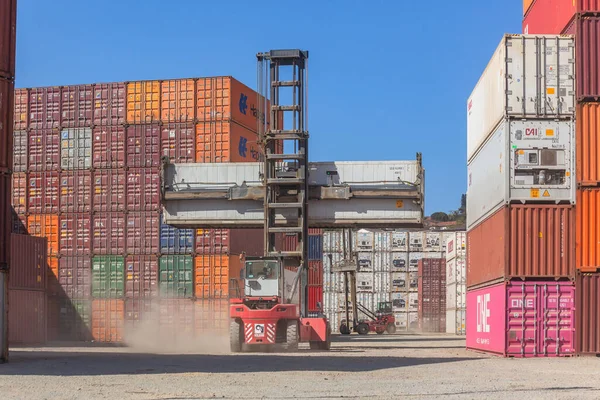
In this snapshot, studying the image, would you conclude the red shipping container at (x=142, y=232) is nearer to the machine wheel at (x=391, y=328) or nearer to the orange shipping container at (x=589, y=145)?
the orange shipping container at (x=589, y=145)

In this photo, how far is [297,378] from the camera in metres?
17.5

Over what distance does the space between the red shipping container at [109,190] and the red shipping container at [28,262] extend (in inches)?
113

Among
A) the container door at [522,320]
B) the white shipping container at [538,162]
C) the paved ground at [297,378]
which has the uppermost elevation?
the white shipping container at [538,162]

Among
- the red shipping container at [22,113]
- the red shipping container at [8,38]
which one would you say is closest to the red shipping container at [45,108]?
the red shipping container at [22,113]

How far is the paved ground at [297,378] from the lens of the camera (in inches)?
584

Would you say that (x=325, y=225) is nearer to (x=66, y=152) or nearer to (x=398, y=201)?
(x=398, y=201)

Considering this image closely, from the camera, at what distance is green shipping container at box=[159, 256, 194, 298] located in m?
40.7

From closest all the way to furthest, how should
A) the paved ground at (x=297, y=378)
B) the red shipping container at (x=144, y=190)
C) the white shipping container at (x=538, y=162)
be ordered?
the paved ground at (x=297, y=378)
the white shipping container at (x=538, y=162)
the red shipping container at (x=144, y=190)

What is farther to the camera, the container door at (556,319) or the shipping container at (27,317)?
the shipping container at (27,317)

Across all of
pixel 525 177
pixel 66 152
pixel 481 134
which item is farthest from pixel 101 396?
pixel 66 152

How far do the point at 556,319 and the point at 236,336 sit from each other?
9129mm

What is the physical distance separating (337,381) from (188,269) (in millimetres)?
24376

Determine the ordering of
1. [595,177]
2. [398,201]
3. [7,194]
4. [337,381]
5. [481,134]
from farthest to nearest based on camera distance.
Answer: [398,201], [481,134], [595,177], [7,194], [337,381]

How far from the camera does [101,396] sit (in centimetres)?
1462
